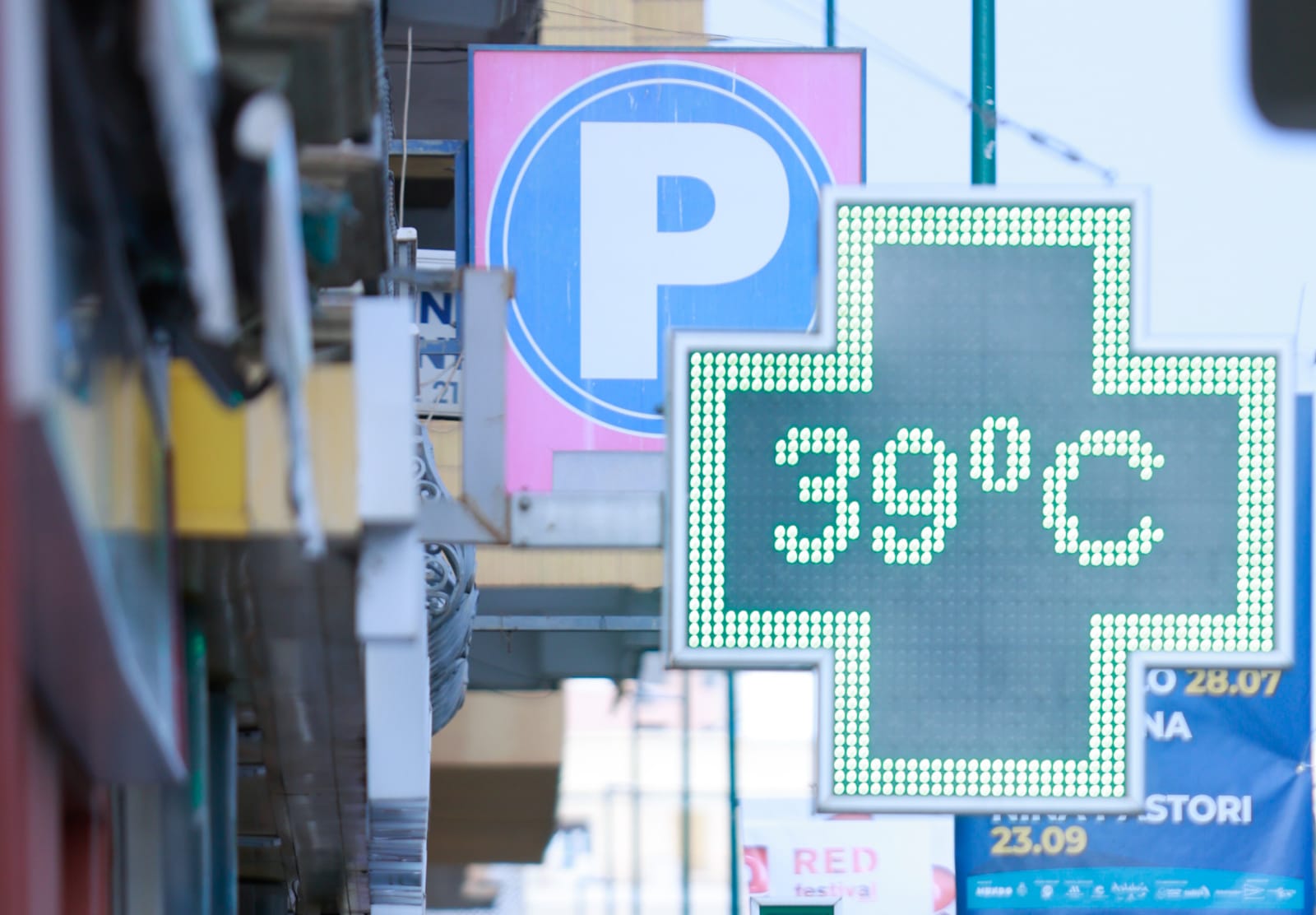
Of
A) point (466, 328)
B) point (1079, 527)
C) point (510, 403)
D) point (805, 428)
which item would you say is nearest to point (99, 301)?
point (466, 328)

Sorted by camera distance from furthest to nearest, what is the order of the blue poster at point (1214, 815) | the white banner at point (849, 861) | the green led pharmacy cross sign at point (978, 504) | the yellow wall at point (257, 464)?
the white banner at point (849, 861), the blue poster at point (1214, 815), the green led pharmacy cross sign at point (978, 504), the yellow wall at point (257, 464)

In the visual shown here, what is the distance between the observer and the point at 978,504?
6355mm

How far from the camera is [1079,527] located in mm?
6355

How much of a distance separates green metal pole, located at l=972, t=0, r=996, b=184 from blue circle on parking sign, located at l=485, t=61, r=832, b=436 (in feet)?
3.61

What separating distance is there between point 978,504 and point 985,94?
17.4ft

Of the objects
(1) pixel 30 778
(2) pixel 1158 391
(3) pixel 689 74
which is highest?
(3) pixel 689 74

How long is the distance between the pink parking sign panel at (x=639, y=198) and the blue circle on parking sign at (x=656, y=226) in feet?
0.03

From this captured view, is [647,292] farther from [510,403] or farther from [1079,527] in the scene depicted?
[1079,527]

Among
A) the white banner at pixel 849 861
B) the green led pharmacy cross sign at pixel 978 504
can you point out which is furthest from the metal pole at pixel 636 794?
the green led pharmacy cross sign at pixel 978 504

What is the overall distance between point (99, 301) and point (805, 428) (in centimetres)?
262

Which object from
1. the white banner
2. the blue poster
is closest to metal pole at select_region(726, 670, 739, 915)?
the white banner

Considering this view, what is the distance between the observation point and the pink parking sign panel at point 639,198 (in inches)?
456

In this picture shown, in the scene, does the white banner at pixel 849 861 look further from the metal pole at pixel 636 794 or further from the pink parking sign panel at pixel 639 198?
the metal pole at pixel 636 794

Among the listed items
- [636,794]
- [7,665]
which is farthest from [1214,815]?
[636,794]
